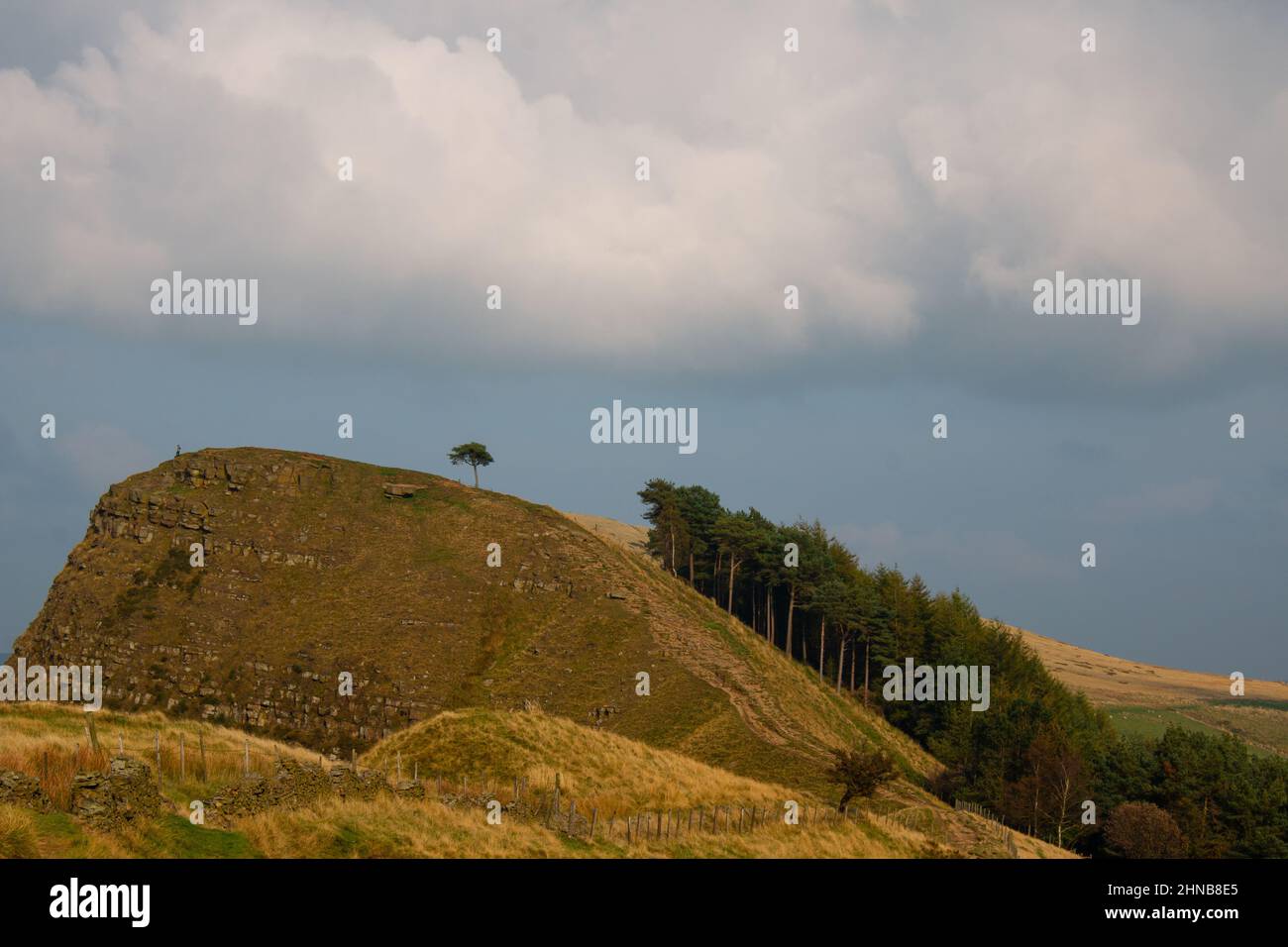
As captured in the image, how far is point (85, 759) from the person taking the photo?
2659 cm

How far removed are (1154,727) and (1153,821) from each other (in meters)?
89.6

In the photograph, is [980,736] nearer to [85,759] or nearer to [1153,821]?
[1153,821]

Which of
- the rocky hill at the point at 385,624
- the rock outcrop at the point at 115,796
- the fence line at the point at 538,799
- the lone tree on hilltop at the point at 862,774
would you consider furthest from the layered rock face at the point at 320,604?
the rock outcrop at the point at 115,796

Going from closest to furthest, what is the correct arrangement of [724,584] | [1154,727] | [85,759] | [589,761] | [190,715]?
[85,759] < [589,761] < [190,715] < [724,584] < [1154,727]

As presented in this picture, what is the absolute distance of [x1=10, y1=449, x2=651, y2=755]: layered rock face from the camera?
3346 inches

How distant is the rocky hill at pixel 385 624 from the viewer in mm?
82812

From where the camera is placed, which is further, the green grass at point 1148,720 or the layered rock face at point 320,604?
the green grass at point 1148,720

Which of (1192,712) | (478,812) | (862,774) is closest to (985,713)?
(862,774)

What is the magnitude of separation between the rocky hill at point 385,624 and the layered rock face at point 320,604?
0.19m

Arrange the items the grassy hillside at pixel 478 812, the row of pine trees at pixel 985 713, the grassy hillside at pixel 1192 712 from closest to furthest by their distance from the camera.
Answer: the grassy hillside at pixel 478 812
the row of pine trees at pixel 985 713
the grassy hillside at pixel 1192 712

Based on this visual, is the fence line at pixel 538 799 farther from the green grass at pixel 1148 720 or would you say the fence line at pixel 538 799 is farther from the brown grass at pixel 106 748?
the green grass at pixel 1148 720

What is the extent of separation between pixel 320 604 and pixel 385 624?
7.27m

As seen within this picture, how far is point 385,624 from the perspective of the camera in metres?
92.8
